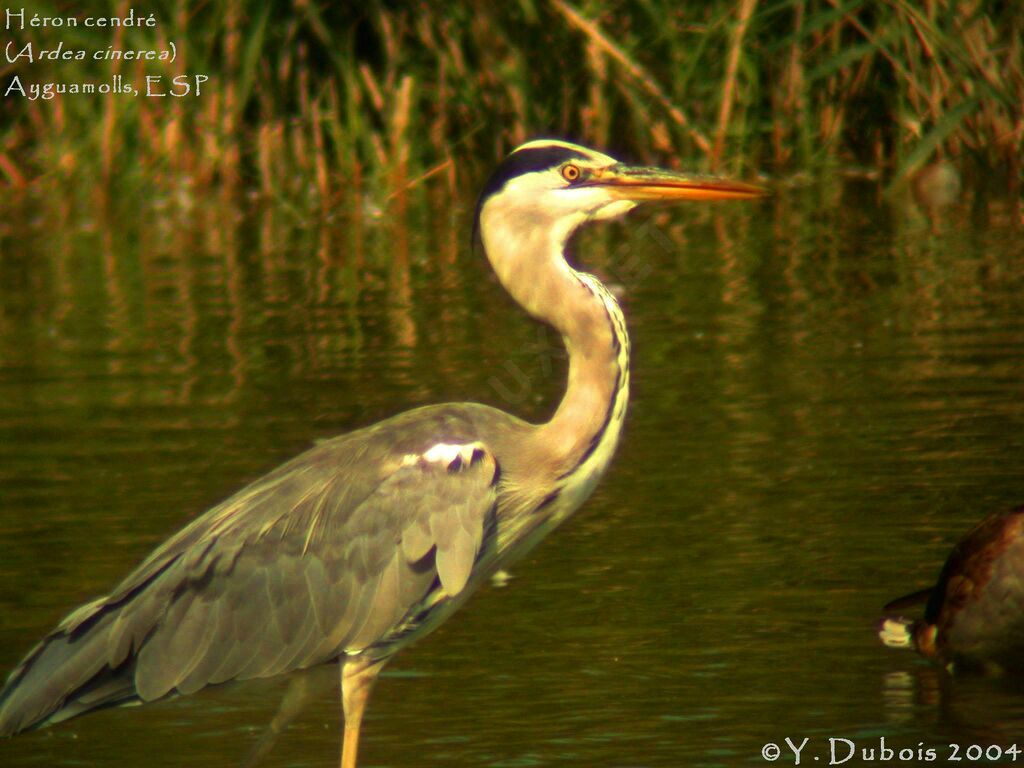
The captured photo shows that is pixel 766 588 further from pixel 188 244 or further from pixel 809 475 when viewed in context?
pixel 188 244

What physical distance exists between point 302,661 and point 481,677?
759 millimetres

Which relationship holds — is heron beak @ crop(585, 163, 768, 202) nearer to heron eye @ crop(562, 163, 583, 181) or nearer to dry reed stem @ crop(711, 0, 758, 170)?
heron eye @ crop(562, 163, 583, 181)

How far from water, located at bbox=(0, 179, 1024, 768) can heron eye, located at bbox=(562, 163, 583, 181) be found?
4.58 ft

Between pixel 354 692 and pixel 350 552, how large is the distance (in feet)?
1.16

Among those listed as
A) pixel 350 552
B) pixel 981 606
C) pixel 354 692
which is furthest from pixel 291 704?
pixel 981 606

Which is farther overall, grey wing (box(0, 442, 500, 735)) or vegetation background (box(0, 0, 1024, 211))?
vegetation background (box(0, 0, 1024, 211))

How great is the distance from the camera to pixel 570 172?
226 inches

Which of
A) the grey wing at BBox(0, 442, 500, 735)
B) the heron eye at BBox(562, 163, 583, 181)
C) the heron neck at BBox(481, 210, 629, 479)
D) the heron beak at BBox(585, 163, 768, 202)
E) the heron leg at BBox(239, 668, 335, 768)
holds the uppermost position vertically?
the heron eye at BBox(562, 163, 583, 181)

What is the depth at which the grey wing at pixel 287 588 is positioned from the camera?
5.21 metres

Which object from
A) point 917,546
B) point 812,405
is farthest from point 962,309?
point 917,546

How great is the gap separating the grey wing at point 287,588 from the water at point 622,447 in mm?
285

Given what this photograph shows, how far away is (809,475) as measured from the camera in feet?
25.9

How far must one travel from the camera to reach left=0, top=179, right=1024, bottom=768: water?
223 inches

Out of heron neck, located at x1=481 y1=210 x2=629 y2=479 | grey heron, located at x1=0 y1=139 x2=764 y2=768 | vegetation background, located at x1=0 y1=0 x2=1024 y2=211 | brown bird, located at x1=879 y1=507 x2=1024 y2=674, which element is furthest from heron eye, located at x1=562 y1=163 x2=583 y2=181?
vegetation background, located at x1=0 y1=0 x2=1024 y2=211
